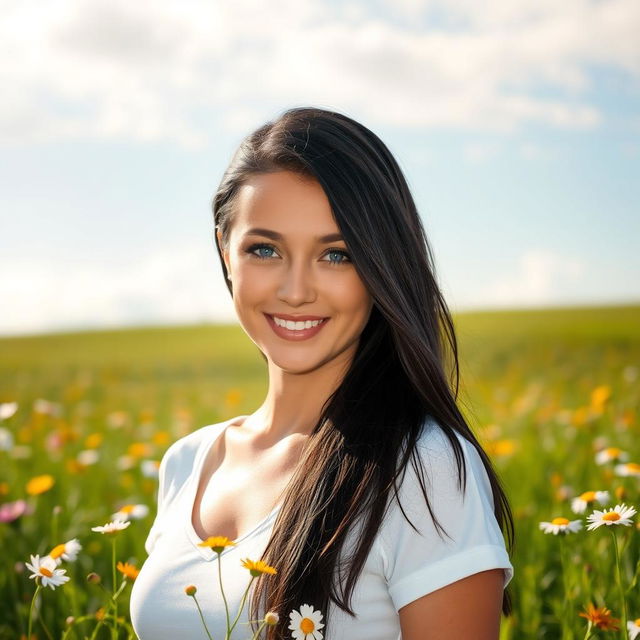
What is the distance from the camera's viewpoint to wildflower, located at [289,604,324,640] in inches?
56.9

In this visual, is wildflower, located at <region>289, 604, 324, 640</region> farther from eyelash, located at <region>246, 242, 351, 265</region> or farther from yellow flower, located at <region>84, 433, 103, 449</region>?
yellow flower, located at <region>84, 433, 103, 449</region>

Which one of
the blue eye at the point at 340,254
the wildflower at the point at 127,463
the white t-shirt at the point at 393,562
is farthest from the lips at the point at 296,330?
the wildflower at the point at 127,463

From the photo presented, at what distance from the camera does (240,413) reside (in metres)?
5.49

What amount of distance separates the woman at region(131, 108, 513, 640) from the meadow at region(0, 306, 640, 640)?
0.25 meters

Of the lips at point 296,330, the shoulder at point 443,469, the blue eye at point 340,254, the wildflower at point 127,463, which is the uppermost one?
the blue eye at point 340,254

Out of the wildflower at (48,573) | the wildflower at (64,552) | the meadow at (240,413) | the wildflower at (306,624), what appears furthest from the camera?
the meadow at (240,413)

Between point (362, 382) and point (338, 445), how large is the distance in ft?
0.69

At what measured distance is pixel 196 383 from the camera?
26.4 ft

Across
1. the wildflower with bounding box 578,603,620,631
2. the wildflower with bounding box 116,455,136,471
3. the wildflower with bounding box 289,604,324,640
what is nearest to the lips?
the wildflower with bounding box 289,604,324,640

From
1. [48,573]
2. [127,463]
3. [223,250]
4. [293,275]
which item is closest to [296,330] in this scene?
[293,275]

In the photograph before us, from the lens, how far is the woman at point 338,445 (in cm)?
148

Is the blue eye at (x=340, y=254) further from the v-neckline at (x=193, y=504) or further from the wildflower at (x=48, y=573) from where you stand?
the wildflower at (x=48, y=573)

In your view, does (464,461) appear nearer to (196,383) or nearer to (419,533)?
(419,533)

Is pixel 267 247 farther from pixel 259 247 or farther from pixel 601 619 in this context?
pixel 601 619
